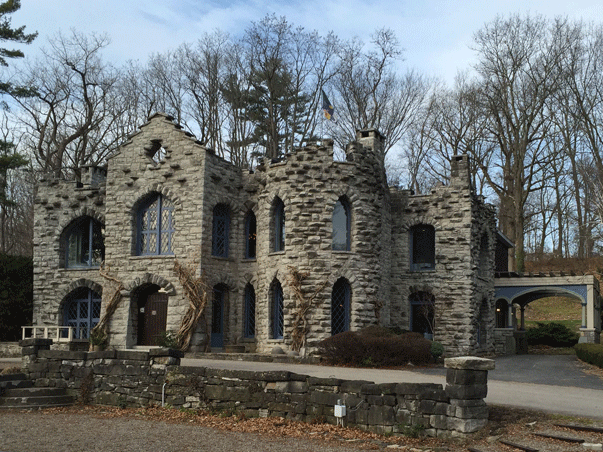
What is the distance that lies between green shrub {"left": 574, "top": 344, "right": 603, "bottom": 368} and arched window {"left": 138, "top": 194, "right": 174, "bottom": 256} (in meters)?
13.7

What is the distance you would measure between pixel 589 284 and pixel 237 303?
1511 centimetres

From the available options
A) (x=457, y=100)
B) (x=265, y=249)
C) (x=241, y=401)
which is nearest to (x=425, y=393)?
(x=241, y=401)

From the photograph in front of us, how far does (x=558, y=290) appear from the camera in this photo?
29.3m

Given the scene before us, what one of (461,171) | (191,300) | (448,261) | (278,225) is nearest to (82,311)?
(191,300)

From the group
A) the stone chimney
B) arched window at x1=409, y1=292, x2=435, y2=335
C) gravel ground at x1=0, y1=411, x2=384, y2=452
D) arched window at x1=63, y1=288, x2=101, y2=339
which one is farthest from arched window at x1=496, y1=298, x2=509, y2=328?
gravel ground at x1=0, y1=411, x2=384, y2=452

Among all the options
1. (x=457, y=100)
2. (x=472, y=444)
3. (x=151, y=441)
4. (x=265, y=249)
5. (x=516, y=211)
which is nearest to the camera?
(x=472, y=444)

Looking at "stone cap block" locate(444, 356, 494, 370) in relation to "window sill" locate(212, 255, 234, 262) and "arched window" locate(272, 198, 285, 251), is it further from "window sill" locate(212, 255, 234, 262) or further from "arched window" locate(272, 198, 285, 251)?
"window sill" locate(212, 255, 234, 262)

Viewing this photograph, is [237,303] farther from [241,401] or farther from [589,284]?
[589,284]

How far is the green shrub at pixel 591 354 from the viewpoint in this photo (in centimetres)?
1983

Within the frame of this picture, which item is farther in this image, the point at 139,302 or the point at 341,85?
the point at 341,85

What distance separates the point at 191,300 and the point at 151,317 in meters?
2.14

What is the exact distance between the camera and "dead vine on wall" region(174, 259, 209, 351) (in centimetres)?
2160

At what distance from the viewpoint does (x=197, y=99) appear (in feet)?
118

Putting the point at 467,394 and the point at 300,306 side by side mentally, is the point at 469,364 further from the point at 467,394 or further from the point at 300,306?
the point at 300,306
